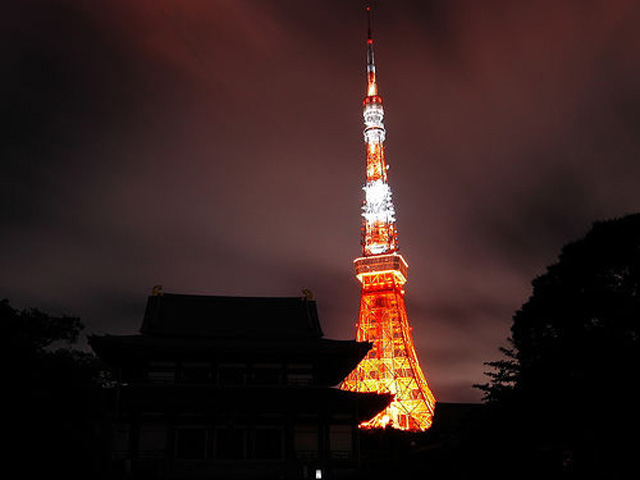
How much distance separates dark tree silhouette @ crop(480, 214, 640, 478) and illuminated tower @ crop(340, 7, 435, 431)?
1309 inches

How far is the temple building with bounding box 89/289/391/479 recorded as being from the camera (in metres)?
24.9

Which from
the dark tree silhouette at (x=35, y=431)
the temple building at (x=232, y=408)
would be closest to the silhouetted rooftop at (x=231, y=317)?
the temple building at (x=232, y=408)

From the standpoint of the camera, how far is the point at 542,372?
2242cm

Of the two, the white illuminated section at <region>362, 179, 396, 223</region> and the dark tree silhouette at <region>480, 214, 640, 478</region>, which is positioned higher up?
the white illuminated section at <region>362, 179, 396, 223</region>

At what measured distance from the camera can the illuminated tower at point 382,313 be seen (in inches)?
2413

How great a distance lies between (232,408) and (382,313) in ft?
140

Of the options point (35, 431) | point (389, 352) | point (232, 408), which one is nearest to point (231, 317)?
point (232, 408)

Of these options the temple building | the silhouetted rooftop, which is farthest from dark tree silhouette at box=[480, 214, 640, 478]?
the silhouetted rooftop

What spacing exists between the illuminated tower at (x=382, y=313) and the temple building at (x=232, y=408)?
32.3 metres

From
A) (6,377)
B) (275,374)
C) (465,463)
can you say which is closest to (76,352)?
(275,374)

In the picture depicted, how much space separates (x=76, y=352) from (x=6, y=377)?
28.9 meters

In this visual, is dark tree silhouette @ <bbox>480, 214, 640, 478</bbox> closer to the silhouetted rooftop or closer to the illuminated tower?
the silhouetted rooftop

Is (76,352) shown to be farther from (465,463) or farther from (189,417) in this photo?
(465,463)

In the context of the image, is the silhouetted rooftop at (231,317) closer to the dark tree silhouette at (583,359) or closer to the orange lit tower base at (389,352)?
the dark tree silhouette at (583,359)
